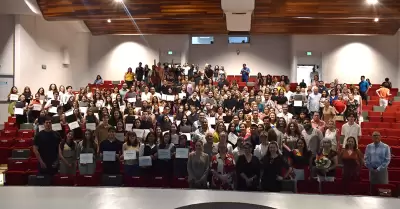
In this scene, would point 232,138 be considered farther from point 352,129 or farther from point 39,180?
point 39,180

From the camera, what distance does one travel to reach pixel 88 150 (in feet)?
23.9

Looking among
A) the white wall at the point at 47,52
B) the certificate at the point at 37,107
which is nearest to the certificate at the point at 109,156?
the certificate at the point at 37,107

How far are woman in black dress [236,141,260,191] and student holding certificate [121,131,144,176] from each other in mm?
1813

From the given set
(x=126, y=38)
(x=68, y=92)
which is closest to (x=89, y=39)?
(x=126, y=38)

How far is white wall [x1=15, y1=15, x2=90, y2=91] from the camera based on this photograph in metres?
14.3

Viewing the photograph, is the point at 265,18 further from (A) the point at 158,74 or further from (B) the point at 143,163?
(B) the point at 143,163

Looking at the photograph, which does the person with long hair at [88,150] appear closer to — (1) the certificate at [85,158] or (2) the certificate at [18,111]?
(1) the certificate at [85,158]

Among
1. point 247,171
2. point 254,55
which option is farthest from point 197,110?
point 254,55

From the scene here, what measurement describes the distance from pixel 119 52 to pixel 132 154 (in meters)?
13.1

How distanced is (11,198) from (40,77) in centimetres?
1137

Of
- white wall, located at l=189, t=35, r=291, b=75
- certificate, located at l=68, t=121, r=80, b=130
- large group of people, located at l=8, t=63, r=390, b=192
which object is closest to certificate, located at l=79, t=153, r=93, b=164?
large group of people, located at l=8, t=63, r=390, b=192

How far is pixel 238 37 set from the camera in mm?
20547

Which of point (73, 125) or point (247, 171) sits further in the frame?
point (73, 125)

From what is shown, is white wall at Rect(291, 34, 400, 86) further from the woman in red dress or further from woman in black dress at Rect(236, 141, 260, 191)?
woman in black dress at Rect(236, 141, 260, 191)
